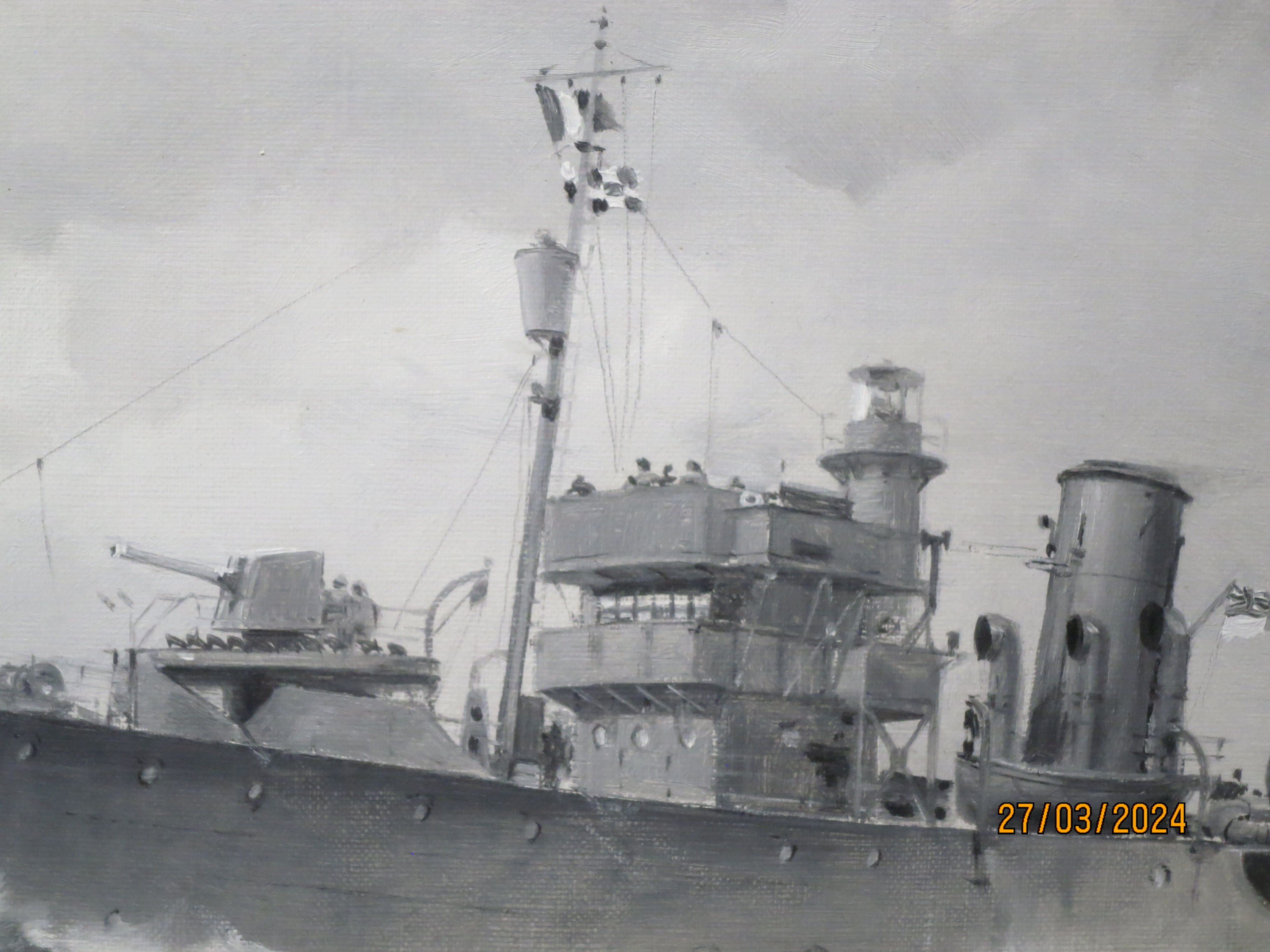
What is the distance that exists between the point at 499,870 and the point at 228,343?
2.50 meters

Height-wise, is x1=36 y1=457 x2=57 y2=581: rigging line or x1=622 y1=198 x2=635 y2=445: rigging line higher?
x1=622 y1=198 x2=635 y2=445: rigging line

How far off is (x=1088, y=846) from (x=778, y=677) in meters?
1.62

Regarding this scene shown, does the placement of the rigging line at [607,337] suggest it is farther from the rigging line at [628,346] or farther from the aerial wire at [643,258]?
the aerial wire at [643,258]

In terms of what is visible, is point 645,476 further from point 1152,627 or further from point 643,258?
point 1152,627

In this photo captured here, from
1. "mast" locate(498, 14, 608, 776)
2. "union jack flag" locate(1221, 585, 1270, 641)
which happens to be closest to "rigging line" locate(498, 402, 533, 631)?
"mast" locate(498, 14, 608, 776)

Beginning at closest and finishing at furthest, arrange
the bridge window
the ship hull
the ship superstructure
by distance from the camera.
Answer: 1. the ship hull
2. the ship superstructure
3. the bridge window

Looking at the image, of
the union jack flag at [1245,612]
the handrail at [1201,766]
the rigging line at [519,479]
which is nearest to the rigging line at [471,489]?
the rigging line at [519,479]

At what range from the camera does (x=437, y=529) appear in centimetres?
632

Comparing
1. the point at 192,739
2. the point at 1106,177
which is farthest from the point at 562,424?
the point at 1106,177

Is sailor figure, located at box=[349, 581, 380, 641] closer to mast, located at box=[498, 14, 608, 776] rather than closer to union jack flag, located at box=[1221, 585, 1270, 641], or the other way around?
mast, located at box=[498, 14, 608, 776]

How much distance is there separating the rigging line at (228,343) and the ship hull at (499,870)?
4.07ft

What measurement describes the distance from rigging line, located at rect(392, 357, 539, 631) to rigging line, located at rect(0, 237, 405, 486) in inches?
33.5

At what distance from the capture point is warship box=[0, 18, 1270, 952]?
20.1 feet

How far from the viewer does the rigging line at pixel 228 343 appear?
20.5 ft
